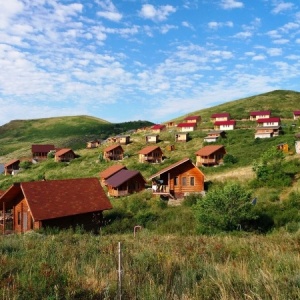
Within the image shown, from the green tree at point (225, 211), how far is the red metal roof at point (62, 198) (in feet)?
32.1

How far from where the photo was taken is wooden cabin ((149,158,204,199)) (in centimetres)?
4141

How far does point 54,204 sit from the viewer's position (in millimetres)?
25984

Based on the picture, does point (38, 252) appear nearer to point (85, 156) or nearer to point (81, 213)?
point (81, 213)

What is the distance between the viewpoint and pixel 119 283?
5.37 metres

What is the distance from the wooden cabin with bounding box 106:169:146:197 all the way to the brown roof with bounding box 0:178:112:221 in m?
14.5

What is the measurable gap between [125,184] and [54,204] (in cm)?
2041

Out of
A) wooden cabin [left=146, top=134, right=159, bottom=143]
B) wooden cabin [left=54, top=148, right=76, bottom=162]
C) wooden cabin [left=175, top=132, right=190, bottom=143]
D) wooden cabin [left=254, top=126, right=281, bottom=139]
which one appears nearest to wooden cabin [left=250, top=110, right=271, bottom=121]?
wooden cabin [left=254, top=126, right=281, bottom=139]

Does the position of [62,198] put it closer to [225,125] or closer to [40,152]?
[40,152]

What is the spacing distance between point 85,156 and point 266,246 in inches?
3241

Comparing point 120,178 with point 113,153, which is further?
point 113,153

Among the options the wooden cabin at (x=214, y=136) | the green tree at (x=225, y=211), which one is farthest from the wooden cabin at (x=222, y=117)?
the green tree at (x=225, y=211)

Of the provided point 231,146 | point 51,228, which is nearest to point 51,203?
point 51,228

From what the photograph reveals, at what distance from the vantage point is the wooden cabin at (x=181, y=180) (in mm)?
41406

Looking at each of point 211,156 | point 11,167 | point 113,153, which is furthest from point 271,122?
point 11,167
